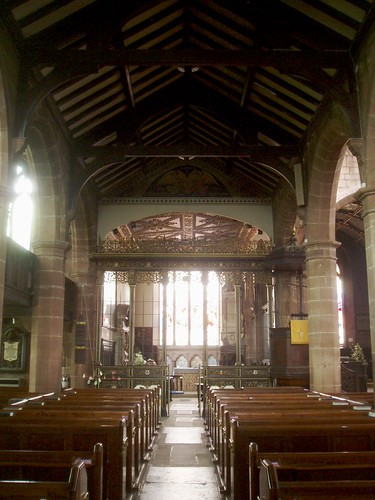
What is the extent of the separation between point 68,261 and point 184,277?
3.01 metres

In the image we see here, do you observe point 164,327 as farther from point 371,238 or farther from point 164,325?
point 371,238

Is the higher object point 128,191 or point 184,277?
point 128,191

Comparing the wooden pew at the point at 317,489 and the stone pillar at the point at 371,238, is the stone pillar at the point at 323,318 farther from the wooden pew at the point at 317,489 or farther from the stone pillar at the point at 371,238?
the wooden pew at the point at 317,489

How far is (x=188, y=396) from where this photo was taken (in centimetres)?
1755

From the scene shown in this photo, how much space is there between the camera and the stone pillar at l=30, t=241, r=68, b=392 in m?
10.1

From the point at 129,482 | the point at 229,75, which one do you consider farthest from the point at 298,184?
the point at 129,482

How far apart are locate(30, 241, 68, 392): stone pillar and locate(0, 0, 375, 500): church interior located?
3 cm

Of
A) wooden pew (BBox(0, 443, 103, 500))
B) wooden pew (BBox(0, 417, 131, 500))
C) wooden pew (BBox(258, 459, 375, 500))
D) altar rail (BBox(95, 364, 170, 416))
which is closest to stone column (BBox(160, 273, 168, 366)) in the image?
altar rail (BBox(95, 364, 170, 416))

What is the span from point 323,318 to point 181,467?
475 cm

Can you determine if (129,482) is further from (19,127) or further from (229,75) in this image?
(229,75)

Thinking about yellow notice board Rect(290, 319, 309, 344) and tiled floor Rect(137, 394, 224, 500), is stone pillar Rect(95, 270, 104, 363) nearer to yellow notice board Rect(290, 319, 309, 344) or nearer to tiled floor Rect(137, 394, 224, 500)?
tiled floor Rect(137, 394, 224, 500)

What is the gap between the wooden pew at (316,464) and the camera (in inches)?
128

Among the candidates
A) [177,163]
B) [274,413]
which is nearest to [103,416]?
[274,413]

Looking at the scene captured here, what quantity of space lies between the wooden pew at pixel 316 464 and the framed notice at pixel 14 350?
803cm
